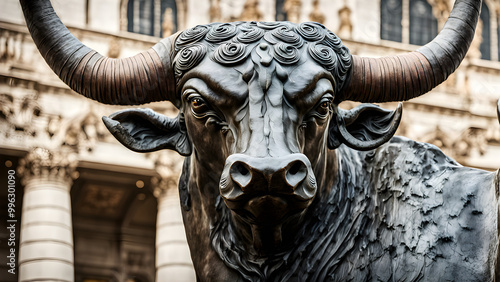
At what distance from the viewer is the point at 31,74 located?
92.2 feet

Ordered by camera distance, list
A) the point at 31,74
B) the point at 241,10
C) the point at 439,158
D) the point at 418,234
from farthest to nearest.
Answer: the point at 241,10
the point at 31,74
the point at 439,158
the point at 418,234

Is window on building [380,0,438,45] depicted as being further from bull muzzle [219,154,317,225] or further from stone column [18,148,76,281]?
bull muzzle [219,154,317,225]

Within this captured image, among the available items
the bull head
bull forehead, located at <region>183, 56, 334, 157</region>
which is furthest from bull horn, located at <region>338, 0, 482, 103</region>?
bull forehead, located at <region>183, 56, 334, 157</region>

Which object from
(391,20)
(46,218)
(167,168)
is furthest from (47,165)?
(391,20)

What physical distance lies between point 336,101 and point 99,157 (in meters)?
25.8

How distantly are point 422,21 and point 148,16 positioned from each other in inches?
372

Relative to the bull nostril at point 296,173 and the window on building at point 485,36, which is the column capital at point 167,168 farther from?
the bull nostril at point 296,173

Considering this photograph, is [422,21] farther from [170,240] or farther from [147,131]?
[147,131]

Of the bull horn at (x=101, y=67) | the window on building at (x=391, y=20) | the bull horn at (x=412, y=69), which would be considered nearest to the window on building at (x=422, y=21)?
the window on building at (x=391, y=20)

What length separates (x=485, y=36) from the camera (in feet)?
113

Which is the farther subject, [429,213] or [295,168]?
[429,213]

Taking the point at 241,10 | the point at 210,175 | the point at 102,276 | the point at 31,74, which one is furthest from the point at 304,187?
the point at 102,276

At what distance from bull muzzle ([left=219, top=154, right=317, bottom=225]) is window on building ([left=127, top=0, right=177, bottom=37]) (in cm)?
2770

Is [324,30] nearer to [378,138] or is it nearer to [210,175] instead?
[378,138]
